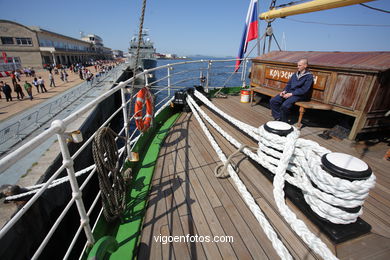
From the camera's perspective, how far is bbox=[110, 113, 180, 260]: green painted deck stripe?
1.59 metres

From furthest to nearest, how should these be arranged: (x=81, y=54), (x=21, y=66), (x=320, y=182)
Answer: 1. (x=81, y=54)
2. (x=21, y=66)
3. (x=320, y=182)

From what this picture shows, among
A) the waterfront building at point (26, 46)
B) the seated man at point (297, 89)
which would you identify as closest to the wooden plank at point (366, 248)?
the seated man at point (297, 89)

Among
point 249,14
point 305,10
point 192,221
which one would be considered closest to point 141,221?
point 192,221

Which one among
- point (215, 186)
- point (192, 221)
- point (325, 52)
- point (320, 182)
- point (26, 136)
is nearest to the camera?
point (320, 182)

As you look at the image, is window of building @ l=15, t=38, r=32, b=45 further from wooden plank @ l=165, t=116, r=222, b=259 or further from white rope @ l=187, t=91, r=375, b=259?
white rope @ l=187, t=91, r=375, b=259

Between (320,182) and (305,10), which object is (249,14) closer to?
(305,10)

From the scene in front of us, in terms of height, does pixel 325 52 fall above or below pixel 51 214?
above

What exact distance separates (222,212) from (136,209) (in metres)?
0.88

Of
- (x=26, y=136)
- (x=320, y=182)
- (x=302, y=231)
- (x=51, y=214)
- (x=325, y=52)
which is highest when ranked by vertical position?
(x=325, y=52)

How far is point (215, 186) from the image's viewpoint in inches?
89.0

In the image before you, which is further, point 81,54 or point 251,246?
point 81,54

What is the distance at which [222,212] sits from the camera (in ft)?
6.30

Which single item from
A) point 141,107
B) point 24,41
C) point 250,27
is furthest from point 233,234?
point 24,41

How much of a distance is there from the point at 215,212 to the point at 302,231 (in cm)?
80
